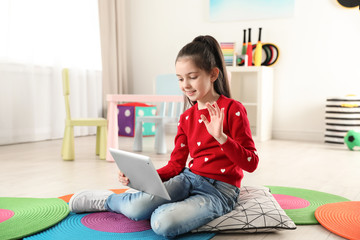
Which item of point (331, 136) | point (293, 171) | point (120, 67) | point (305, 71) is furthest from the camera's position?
point (120, 67)

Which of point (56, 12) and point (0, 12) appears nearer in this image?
point (0, 12)

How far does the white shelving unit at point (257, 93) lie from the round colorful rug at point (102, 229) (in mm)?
2352

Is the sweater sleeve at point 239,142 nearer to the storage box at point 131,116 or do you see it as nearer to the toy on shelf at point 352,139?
the toy on shelf at point 352,139

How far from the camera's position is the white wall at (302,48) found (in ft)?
11.3

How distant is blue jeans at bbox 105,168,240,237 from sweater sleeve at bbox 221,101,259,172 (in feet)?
0.47

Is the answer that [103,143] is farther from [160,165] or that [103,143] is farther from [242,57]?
[242,57]

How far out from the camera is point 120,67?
4129 mm

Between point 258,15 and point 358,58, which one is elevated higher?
A: point 258,15

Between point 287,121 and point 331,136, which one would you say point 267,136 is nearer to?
point 287,121

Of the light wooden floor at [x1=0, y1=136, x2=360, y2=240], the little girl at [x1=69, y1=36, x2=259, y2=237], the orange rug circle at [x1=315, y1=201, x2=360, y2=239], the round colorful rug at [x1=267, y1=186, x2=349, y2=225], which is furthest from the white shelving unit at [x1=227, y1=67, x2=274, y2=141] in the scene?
the little girl at [x1=69, y1=36, x2=259, y2=237]

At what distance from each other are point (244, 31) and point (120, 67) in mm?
1340

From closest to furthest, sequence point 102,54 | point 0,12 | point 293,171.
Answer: point 293,171 < point 0,12 < point 102,54

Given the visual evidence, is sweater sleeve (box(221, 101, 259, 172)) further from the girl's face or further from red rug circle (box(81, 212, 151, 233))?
red rug circle (box(81, 212, 151, 233))

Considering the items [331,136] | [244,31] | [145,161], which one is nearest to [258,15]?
[244,31]
